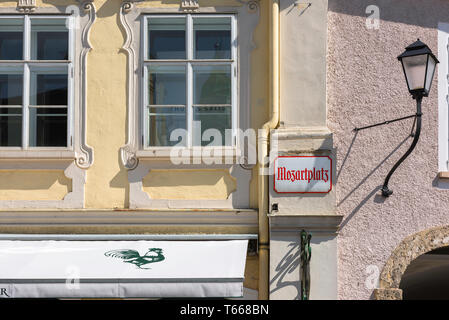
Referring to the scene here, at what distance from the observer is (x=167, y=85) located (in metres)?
10.4

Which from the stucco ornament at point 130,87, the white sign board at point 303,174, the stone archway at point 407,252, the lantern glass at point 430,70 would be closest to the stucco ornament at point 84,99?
the stucco ornament at point 130,87

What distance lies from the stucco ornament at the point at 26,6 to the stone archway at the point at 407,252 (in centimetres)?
537

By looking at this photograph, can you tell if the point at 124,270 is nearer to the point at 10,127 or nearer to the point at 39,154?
the point at 39,154

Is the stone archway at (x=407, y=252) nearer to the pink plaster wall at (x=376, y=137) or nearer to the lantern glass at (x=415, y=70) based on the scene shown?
the pink plaster wall at (x=376, y=137)

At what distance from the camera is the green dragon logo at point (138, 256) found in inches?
369

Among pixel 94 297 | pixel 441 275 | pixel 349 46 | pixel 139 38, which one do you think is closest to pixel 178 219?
pixel 94 297

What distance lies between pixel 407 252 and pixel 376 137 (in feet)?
4.70

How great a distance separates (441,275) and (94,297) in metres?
5.53

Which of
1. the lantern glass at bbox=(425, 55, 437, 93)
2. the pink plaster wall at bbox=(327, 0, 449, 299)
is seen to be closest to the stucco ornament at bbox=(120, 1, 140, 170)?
the pink plaster wall at bbox=(327, 0, 449, 299)

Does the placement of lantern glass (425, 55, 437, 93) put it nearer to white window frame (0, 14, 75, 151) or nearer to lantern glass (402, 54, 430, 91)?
lantern glass (402, 54, 430, 91)

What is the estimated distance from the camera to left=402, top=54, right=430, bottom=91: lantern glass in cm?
935

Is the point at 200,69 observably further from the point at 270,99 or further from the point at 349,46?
the point at 349,46

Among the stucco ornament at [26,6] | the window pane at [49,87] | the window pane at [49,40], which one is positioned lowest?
the window pane at [49,87]

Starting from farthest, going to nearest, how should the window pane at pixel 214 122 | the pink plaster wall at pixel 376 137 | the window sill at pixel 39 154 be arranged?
the window pane at pixel 214 122 < the window sill at pixel 39 154 < the pink plaster wall at pixel 376 137
